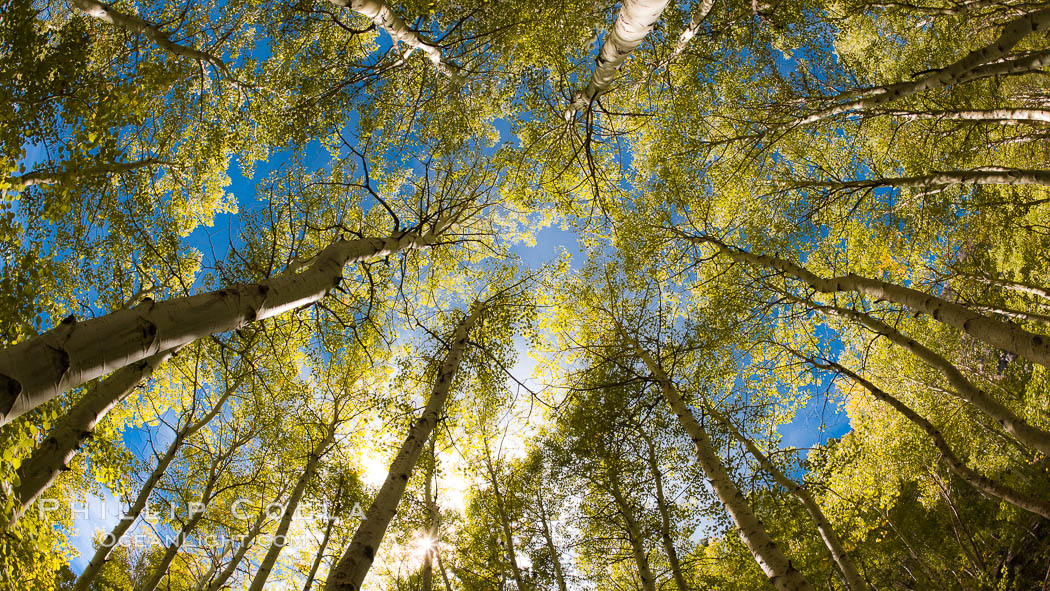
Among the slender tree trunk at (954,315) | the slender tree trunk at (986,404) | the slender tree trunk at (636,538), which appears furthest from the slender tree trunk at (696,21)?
the slender tree trunk at (636,538)

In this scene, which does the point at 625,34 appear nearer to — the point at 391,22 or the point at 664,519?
the point at 391,22

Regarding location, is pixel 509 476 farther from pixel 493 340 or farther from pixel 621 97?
pixel 621 97

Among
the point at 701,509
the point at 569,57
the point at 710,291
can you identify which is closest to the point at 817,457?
the point at 701,509

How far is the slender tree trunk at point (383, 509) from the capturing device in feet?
9.42

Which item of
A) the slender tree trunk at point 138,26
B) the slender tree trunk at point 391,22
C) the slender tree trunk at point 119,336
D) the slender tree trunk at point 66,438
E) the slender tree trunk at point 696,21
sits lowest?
the slender tree trunk at point 119,336

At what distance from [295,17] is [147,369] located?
6113 millimetres

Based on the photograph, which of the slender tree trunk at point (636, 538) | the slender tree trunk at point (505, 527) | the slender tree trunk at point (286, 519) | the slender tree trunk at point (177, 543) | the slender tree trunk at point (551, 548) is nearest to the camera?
the slender tree trunk at point (177, 543)

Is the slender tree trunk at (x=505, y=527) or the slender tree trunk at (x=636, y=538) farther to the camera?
the slender tree trunk at (x=505, y=527)

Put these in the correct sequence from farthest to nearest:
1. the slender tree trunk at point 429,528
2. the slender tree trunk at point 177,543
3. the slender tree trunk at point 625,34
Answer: the slender tree trunk at point 429,528
the slender tree trunk at point 177,543
the slender tree trunk at point 625,34

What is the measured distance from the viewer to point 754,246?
794 centimetres

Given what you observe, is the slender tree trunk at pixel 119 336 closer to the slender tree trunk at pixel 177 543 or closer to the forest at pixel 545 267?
the forest at pixel 545 267

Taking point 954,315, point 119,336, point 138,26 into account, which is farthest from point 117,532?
point 954,315

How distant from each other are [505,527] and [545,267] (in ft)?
21.1

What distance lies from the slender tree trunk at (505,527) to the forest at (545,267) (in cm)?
13
